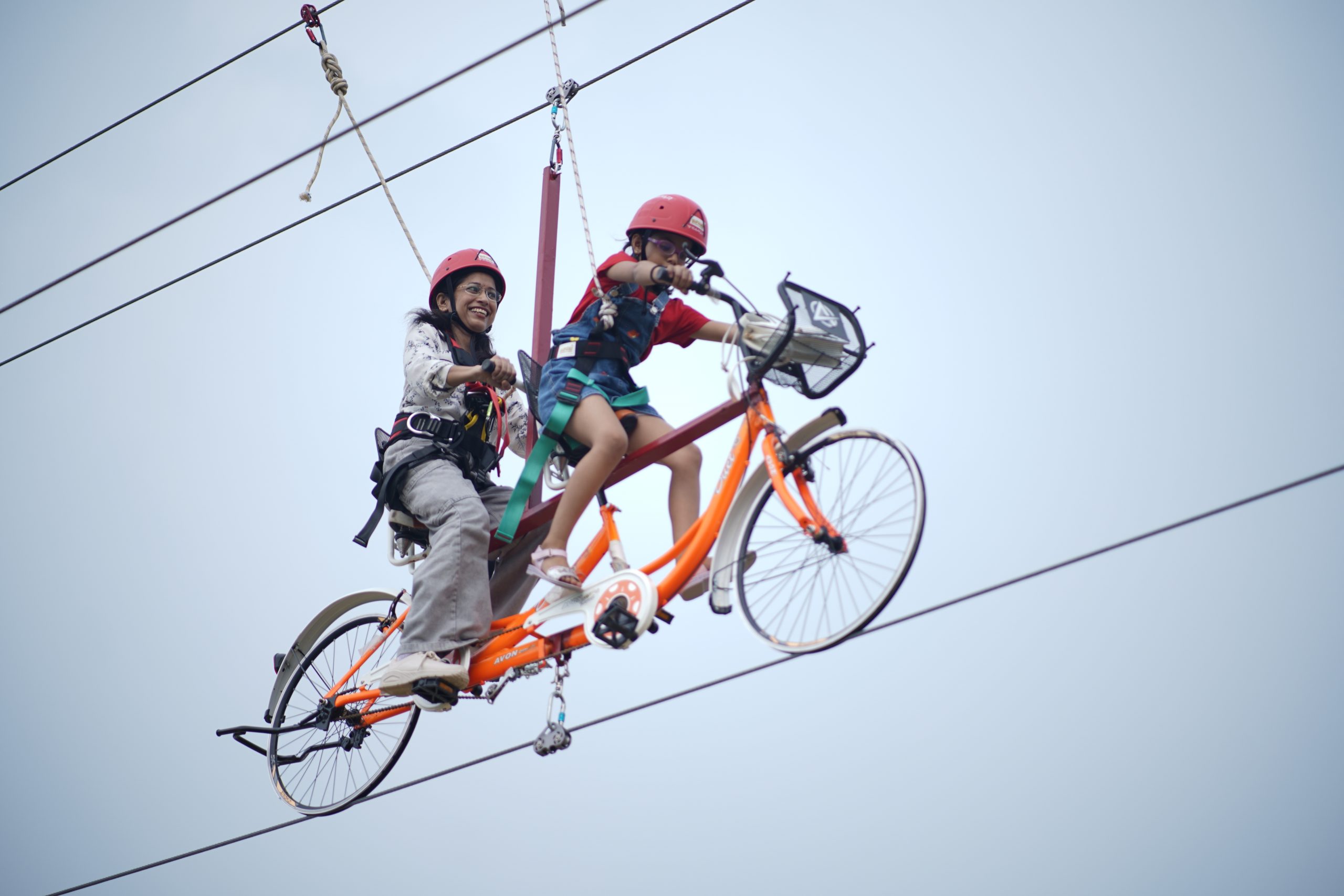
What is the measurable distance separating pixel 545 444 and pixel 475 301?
96 centimetres

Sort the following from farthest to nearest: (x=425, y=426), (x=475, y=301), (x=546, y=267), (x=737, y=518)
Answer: (x=546, y=267) → (x=475, y=301) → (x=425, y=426) → (x=737, y=518)

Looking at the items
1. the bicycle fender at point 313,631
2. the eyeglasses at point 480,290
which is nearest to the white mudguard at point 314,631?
the bicycle fender at point 313,631

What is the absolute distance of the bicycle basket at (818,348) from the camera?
16.2 feet

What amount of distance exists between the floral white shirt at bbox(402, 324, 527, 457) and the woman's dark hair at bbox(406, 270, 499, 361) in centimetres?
4

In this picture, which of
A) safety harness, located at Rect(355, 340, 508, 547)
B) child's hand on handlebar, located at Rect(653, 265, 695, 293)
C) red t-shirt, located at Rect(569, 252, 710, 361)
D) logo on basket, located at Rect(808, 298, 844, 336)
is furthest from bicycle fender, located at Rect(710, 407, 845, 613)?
safety harness, located at Rect(355, 340, 508, 547)

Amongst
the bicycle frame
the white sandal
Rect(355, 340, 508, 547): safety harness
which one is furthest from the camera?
Rect(355, 340, 508, 547): safety harness

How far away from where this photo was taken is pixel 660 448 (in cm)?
530

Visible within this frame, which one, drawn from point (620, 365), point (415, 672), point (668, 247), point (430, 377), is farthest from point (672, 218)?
point (415, 672)

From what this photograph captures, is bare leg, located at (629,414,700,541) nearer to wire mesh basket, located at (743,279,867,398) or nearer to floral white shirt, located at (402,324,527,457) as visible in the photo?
wire mesh basket, located at (743,279,867,398)

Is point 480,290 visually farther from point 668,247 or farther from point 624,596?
point 624,596

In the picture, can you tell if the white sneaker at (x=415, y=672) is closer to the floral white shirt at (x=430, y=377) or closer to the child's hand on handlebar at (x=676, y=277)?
the floral white shirt at (x=430, y=377)

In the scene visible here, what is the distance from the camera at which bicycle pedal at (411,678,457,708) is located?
17.5 feet

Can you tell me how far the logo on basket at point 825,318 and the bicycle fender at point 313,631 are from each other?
2669 millimetres

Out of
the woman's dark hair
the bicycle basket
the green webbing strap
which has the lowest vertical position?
the bicycle basket
